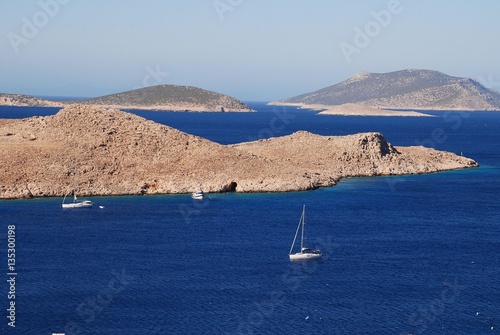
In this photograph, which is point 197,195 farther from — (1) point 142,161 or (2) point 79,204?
(1) point 142,161

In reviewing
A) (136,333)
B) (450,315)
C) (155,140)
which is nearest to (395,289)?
(450,315)

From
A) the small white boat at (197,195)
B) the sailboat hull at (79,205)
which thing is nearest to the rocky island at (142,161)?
the small white boat at (197,195)

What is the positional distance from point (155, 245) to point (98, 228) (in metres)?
8.20

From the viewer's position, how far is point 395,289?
51.8m

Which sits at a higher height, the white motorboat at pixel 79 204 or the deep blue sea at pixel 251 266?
the white motorboat at pixel 79 204

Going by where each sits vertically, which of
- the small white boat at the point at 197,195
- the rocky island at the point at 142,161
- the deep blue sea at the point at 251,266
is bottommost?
the deep blue sea at the point at 251,266

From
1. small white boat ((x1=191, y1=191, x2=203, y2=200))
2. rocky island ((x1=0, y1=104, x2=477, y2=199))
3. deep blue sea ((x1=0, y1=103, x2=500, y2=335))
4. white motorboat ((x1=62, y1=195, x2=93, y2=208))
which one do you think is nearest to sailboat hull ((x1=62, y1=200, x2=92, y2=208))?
white motorboat ((x1=62, y1=195, x2=93, y2=208))

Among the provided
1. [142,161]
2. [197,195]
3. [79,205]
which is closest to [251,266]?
[79,205]

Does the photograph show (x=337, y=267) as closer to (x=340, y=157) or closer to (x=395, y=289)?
(x=395, y=289)

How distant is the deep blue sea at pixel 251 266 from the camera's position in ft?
149

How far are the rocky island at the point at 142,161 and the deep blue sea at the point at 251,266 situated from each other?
3.01 meters

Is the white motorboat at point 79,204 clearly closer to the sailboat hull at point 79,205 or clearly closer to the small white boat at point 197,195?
the sailboat hull at point 79,205

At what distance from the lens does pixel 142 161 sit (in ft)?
311

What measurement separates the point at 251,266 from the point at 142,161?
4067cm
